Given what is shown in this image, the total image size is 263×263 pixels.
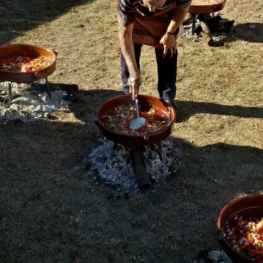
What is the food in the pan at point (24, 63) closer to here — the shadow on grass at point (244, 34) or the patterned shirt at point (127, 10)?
the patterned shirt at point (127, 10)

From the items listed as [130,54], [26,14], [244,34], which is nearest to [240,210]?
[130,54]

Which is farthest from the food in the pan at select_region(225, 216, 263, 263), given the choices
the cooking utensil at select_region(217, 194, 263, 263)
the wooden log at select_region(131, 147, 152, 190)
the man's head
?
the man's head

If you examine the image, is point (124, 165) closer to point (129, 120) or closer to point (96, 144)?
point (129, 120)

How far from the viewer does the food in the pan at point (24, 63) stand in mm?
6233

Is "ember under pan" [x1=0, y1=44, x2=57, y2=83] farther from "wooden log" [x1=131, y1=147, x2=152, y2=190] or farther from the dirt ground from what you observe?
"wooden log" [x1=131, y1=147, x2=152, y2=190]

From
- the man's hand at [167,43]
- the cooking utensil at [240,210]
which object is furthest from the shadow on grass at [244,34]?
the cooking utensil at [240,210]

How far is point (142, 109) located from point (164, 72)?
697 mm

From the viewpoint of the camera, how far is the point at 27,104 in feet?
21.0

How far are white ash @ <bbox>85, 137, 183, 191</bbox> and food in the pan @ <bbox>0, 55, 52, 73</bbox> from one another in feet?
4.65

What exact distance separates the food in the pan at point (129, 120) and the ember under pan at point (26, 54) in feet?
3.52

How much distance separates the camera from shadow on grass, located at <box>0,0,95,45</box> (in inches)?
332

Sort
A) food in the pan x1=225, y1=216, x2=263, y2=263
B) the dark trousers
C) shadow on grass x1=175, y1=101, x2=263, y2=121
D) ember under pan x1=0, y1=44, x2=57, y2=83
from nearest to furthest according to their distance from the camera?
food in the pan x1=225, y1=216, x2=263, y2=263 < the dark trousers < ember under pan x1=0, y1=44, x2=57, y2=83 < shadow on grass x1=175, y1=101, x2=263, y2=121

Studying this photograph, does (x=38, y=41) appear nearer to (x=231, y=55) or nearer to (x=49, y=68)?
(x=49, y=68)

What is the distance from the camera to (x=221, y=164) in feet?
18.2
